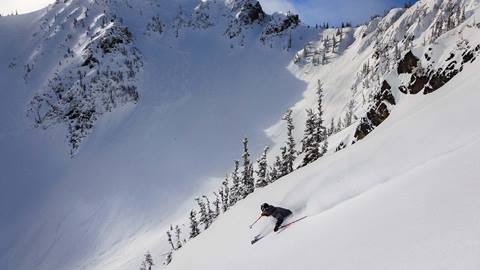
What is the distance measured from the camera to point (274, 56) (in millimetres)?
123938

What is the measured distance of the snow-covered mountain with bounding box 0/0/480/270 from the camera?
1105cm

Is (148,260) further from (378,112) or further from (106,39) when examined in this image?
Result: (106,39)

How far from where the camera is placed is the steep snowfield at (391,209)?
8156mm

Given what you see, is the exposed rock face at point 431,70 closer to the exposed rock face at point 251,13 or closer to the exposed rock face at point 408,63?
the exposed rock face at point 408,63

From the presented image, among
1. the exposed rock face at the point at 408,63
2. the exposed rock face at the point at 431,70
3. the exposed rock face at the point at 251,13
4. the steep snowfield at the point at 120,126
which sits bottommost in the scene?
the exposed rock face at the point at 431,70

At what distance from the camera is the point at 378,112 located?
3581cm

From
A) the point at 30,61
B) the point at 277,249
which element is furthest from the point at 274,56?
the point at 277,249

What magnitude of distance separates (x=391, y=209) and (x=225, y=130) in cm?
8150

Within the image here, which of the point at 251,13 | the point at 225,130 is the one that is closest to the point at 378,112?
the point at 225,130

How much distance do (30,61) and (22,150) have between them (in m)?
37.1

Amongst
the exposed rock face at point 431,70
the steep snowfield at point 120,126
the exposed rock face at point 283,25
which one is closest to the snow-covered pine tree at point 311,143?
the exposed rock face at point 431,70

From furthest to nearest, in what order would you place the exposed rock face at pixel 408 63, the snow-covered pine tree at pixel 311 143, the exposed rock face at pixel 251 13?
the exposed rock face at pixel 251 13, the snow-covered pine tree at pixel 311 143, the exposed rock face at pixel 408 63

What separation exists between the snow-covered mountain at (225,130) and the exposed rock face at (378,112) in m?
0.14

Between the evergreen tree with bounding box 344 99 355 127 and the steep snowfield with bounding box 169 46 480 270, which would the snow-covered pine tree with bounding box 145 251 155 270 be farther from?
the evergreen tree with bounding box 344 99 355 127
